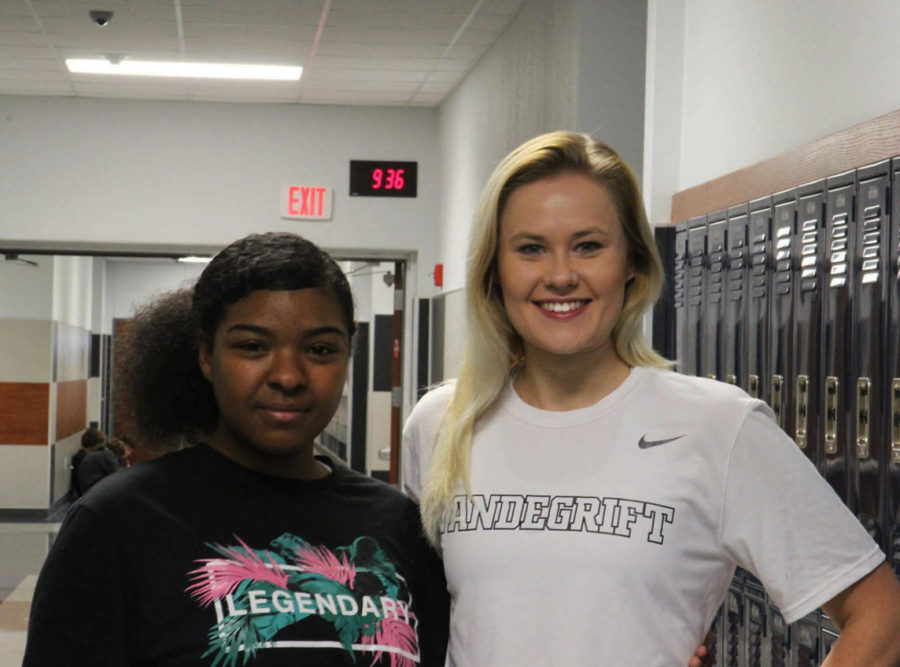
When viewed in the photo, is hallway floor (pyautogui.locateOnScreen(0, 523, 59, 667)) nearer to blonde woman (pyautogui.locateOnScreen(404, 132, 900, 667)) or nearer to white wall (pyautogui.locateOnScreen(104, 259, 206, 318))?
blonde woman (pyautogui.locateOnScreen(404, 132, 900, 667))

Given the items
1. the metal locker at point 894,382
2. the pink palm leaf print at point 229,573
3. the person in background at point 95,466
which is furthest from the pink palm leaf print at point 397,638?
the person in background at point 95,466

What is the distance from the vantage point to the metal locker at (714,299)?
322 cm

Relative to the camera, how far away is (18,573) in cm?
912

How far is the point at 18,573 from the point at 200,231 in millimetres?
3103

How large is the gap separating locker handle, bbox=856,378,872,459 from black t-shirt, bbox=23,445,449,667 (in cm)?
115

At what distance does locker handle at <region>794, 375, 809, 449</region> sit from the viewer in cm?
272

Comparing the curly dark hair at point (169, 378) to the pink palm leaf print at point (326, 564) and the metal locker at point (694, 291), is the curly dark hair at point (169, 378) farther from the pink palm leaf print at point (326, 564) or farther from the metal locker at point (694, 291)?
the metal locker at point (694, 291)

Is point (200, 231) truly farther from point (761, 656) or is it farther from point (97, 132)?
point (761, 656)

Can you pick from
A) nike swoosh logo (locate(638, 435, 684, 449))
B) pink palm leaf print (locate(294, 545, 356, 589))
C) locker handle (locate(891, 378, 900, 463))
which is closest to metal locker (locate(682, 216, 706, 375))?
locker handle (locate(891, 378, 900, 463))

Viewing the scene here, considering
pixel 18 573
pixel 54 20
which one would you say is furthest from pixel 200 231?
pixel 18 573

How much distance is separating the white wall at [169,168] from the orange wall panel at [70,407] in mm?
5610

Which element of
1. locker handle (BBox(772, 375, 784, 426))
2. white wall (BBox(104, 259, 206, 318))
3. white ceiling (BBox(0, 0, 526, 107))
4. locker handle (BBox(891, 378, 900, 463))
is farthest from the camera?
white wall (BBox(104, 259, 206, 318))

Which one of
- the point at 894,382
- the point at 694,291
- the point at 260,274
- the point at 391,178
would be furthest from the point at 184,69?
the point at 260,274

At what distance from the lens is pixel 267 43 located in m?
6.82
